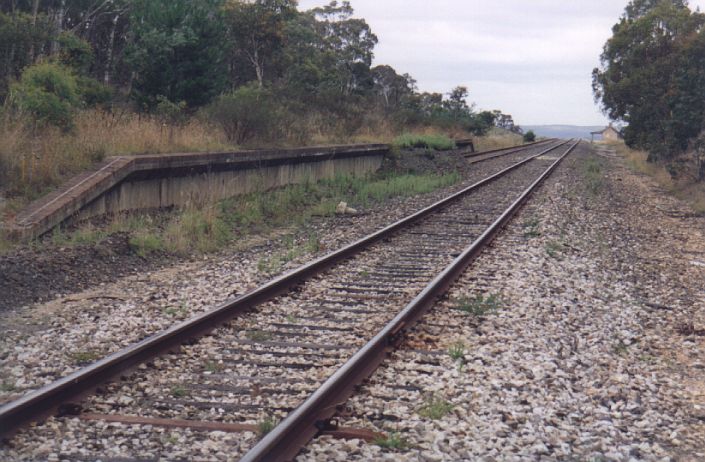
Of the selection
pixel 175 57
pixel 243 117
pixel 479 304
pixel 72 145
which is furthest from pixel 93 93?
pixel 479 304

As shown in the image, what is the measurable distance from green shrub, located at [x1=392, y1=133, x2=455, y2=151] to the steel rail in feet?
60.6

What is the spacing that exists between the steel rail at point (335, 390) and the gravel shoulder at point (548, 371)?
0.09 meters

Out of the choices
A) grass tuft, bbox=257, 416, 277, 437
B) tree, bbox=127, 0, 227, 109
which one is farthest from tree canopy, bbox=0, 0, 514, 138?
grass tuft, bbox=257, 416, 277, 437

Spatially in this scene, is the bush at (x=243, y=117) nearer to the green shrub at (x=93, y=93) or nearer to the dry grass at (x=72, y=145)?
the dry grass at (x=72, y=145)

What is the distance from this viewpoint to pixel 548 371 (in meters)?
5.74

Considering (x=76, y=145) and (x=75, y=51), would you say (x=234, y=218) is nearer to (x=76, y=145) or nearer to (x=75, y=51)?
(x=76, y=145)

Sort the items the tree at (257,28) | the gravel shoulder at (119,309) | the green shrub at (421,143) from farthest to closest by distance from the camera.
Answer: the tree at (257,28), the green shrub at (421,143), the gravel shoulder at (119,309)

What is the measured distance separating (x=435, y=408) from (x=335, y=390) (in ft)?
2.10

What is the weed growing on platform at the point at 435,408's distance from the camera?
481 cm

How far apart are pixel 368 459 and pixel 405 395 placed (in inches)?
39.3

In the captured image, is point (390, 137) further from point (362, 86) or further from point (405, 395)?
point (362, 86)

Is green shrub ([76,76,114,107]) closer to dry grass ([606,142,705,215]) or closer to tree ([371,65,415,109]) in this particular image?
dry grass ([606,142,705,215])

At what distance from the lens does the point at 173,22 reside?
85.8ft

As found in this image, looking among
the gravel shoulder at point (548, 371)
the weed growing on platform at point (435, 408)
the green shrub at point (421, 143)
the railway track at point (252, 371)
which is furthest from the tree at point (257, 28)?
the weed growing on platform at point (435, 408)
